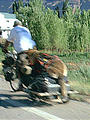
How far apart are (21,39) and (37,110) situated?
6.36 feet

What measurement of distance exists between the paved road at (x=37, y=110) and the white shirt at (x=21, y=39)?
128cm

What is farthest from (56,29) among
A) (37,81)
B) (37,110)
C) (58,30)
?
(37,110)

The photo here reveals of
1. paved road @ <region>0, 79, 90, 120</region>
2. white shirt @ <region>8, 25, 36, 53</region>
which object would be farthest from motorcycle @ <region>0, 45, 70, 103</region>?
white shirt @ <region>8, 25, 36, 53</region>

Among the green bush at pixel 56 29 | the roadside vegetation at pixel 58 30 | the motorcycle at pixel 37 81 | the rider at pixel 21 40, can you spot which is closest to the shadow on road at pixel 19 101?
the motorcycle at pixel 37 81

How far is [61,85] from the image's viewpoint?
6.56 metres

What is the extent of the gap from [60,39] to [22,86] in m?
20.9

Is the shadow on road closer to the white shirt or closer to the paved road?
the paved road

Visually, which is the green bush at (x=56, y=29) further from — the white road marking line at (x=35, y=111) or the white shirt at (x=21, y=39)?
the white road marking line at (x=35, y=111)

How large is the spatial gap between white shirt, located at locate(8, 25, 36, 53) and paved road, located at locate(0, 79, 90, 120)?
4.21ft

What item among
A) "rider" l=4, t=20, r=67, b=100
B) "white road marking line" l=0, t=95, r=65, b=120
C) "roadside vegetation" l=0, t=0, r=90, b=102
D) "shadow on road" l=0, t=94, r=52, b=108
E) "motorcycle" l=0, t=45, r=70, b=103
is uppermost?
"rider" l=4, t=20, r=67, b=100

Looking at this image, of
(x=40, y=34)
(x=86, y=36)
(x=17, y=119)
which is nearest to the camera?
(x=17, y=119)

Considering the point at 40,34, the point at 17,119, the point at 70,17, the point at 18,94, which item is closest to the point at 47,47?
Result: the point at 40,34

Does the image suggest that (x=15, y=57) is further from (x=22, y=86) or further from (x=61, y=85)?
(x=61, y=85)

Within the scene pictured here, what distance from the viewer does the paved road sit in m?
5.87
